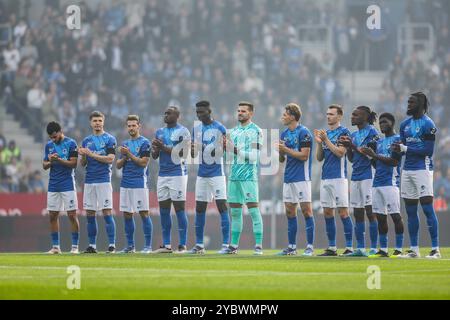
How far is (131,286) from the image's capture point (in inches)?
562

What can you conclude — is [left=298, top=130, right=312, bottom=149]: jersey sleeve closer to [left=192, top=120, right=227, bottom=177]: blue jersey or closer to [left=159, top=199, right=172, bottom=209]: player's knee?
[left=192, top=120, right=227, bottom=177]: blue jersey

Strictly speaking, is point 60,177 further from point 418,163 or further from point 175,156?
point 418,163

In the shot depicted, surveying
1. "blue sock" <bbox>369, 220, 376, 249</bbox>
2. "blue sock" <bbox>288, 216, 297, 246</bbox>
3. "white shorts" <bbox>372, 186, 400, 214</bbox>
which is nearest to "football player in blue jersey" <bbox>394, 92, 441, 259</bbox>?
"white shorts" <bbox>372, 186, 400, 214</bbox>

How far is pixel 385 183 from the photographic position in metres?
18.8

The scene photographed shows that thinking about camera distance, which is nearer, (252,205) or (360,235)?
(360,235)

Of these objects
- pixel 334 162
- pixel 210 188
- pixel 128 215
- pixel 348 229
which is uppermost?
pixel 334 162

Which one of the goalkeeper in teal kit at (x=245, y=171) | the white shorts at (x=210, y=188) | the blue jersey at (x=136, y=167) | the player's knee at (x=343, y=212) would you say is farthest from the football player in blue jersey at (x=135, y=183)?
the player's knee at (x=343, y=212)

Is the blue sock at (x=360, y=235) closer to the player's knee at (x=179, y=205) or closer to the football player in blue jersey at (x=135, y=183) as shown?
the player's knee at (x=179, y=205)

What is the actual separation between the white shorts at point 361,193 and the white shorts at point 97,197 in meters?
4.52

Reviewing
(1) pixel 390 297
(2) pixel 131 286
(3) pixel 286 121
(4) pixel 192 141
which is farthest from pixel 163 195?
(1) pixel 390 297

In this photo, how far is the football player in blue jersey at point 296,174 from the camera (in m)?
19.6

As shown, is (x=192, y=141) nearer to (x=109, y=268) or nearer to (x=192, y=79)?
(x=109, y=268)

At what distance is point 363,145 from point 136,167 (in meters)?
4.30

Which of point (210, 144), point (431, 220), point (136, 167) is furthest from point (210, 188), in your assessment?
point (431, 220)
